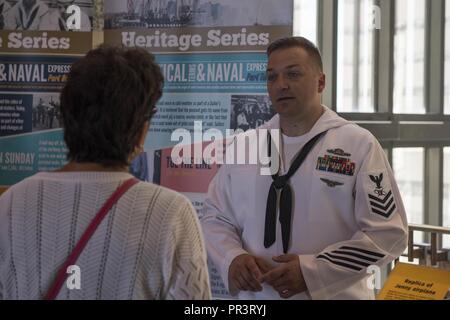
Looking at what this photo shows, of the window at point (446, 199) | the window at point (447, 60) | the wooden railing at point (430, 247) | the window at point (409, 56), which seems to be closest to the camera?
the wooden railing at point (430, 247)

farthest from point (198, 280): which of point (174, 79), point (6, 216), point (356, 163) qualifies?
point (174, 79)

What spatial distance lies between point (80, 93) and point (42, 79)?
8.48 feet

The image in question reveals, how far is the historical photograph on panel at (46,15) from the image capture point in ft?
12.8

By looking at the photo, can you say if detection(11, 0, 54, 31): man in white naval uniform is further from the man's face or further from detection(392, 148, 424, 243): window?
detection(392, 148, 424, 243): window

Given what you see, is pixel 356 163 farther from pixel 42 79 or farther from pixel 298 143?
pixel 42 79

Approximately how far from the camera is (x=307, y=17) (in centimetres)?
546

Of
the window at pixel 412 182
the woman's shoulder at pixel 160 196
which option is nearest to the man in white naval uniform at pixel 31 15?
the woman's shoulder at pixel 160 196

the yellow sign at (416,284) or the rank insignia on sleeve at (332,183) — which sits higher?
the rank insignia on sleeve at (332,183)

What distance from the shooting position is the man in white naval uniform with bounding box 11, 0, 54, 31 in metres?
3.93

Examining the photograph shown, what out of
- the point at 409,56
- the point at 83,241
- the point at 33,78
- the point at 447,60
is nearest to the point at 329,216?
the point at 83,241

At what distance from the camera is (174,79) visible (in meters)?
3.88

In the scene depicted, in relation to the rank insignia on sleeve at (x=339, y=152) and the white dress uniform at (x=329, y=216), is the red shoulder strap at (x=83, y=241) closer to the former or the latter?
the white dress uniform at (x=329, y=216)
